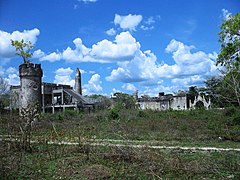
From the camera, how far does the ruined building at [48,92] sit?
22594 millimetres

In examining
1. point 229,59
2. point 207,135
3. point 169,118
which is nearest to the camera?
point 207,135

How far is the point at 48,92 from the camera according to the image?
149 ft

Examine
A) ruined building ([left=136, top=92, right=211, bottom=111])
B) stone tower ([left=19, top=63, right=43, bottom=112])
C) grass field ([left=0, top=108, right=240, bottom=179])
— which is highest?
stone tower ([left=19, top=63, right=43, bottom=112])

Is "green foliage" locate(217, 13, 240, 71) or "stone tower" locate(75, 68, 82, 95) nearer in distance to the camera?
"green foliage" locate(217, 13, 240, 71)

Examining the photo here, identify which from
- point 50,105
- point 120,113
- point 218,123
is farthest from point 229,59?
point 50,105

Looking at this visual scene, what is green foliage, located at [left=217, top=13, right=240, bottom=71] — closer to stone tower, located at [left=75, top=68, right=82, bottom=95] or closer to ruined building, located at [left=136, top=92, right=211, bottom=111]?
ruined building, located at [left=136, top=92, right=211, bottom=111]

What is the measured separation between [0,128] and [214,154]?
796 cm

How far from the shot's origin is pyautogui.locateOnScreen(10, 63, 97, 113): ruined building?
74.1ft

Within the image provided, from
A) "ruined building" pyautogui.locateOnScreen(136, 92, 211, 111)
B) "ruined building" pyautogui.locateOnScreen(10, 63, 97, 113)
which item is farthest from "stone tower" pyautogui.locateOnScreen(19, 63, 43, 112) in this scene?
"ruined building" pyautogui.locateOnScreen(136, 92, 211, 111)

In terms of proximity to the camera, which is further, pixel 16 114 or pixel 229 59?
pixel 229 59

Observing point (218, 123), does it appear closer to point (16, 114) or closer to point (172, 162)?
point (172, 162)

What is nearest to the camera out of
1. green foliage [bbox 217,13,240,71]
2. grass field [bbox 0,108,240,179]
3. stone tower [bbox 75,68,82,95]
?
grass field [bbox 0,108,240,179]

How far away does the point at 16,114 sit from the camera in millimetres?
10516

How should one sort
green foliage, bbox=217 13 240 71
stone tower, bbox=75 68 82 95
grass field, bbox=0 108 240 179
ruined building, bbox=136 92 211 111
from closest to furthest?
grass field, bbox=0 108 240 179 → green foliage, bbox=217 13 240 71 → ruined building, bbox=136 92 211 111 → stone tower, bbox=75 68 82 95
